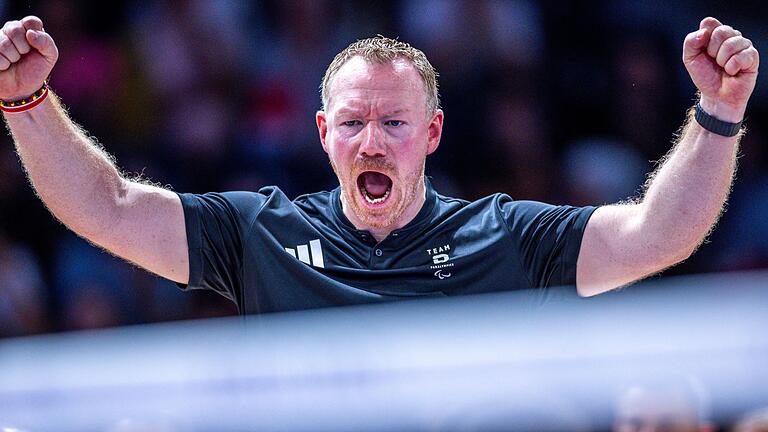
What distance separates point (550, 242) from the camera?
382 cm

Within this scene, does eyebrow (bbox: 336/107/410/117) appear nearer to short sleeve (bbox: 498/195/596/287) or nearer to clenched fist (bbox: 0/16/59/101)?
short sleeve (bbox: 498/195/596/287)

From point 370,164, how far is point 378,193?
0.12 meters

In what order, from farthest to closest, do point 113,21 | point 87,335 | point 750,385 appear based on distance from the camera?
point 113,21
point 87,335
point 750,385

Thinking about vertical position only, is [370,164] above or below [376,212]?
above

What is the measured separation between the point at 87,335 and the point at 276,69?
2.05 metres

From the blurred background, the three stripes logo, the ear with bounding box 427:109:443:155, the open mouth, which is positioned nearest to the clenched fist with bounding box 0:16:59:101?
the three stripes logo

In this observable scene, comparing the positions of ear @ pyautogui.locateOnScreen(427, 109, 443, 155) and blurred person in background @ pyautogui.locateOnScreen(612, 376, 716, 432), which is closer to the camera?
blurred person in background @ pyautogui.locateOnScreen(612, 376, 716, 432)

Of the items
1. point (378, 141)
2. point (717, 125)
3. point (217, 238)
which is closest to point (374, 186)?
point (378, 141)

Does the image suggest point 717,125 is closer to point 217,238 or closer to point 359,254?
point 359,254

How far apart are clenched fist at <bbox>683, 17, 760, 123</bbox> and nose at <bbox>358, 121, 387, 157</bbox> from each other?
1.09 m

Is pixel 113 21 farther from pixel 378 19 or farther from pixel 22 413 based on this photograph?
pixel 22 413

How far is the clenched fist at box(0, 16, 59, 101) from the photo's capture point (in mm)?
3490

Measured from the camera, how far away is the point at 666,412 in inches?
81.0

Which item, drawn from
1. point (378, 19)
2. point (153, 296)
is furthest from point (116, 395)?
point (378, 19)
